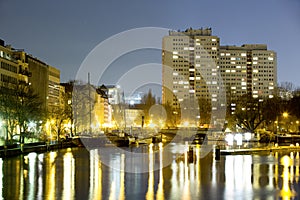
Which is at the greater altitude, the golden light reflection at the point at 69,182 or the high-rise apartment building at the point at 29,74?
the high-rise apartment building at the point at 29,74

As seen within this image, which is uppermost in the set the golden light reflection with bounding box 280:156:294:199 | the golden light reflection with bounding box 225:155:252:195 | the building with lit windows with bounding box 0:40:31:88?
the building with lit windows with bounding box 0:40:31:88

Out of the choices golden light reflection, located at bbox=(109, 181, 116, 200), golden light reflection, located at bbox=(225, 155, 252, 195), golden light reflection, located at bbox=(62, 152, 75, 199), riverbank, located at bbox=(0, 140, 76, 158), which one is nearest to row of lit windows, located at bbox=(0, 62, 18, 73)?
riverbank, located at bbox=(0, 140, 76, 158)

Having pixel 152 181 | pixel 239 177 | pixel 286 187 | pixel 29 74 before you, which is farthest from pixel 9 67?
pixel 286 187

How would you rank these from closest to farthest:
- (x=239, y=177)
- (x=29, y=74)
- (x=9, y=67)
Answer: (x=239, y=177) < (x=9, y=67) < (x=29, y=74)

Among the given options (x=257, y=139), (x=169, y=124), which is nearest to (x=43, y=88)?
(x=257, y=139)

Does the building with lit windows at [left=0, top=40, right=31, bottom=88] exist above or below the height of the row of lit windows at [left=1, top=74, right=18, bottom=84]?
above

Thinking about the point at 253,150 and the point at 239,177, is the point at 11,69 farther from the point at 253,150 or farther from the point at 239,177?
the point at 239,177

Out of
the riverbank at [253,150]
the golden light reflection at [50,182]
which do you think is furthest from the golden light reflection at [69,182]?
the riverbank at [253,150]

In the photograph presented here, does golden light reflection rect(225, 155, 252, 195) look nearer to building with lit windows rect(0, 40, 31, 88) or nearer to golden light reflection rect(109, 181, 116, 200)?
golden light reflection rect(109, 181, 116, 200)

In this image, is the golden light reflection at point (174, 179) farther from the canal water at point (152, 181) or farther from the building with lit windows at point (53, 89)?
the building with lit windows at point (53, 89)

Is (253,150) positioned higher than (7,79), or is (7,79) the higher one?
(7,79)

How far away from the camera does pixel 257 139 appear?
292 feet

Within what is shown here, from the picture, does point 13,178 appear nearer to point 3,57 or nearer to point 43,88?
point 3,57

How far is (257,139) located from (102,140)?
26275 mm
